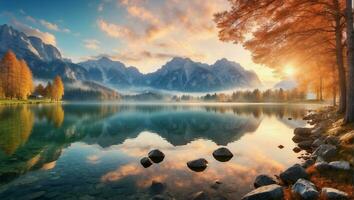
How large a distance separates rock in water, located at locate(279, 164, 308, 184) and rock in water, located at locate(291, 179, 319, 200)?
1399 millimetres

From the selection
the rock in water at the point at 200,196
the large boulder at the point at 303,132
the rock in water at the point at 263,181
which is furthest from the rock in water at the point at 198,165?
the large boulder at the point at 303,132

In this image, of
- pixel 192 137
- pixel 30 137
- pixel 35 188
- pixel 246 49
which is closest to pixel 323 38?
pixel 246 49

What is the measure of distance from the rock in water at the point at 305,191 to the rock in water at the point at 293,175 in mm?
1399

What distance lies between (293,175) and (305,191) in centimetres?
242

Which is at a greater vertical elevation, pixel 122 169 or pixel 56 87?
pixel 56 87

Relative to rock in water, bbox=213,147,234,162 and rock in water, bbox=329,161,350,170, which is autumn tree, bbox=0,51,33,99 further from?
Answer: rock in water, bbox=329,161,350,170

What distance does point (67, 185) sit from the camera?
1182 centimetres

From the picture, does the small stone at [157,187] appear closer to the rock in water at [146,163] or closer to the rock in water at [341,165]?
the rock in water at [146,163]

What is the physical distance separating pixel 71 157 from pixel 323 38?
23083mm

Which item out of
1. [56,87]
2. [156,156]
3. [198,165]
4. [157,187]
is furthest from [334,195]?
[56,87]

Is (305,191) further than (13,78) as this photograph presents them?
No

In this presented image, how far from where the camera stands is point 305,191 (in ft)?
28.3

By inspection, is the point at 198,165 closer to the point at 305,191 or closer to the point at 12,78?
the point at 305,191

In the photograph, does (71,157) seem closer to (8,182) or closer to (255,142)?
(8,182)
